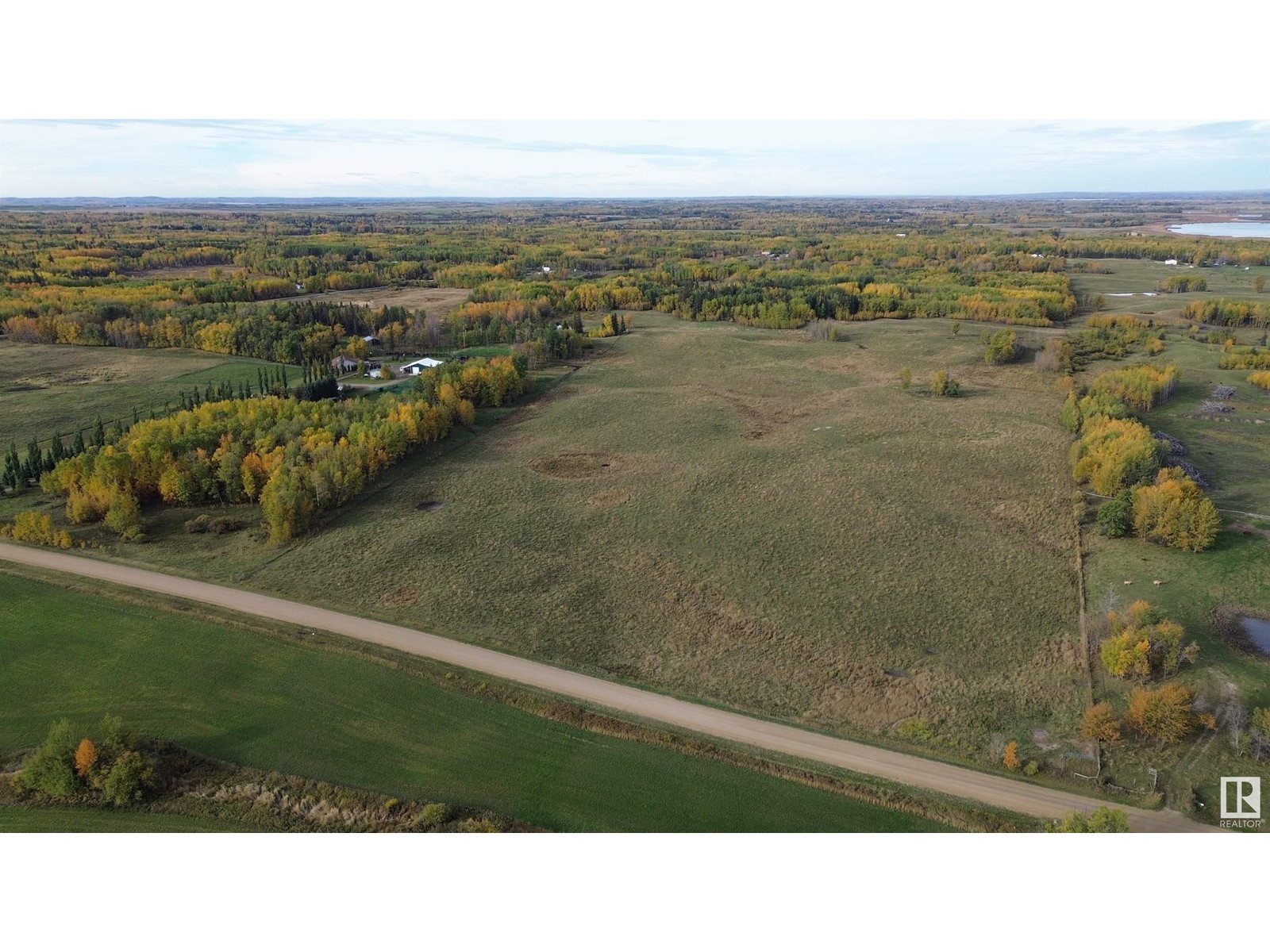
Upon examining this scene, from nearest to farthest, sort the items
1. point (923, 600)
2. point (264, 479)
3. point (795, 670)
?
1. point (795, 670)
2. point (923, 600)
3. point (264, 479)

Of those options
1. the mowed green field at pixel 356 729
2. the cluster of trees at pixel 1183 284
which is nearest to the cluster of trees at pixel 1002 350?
the cluster of trees at pixel 1183 284

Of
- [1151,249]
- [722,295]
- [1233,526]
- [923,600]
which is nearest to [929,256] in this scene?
[1151,249]

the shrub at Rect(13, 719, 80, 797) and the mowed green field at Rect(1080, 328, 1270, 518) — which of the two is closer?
the shrub at Rect(13, 719, 80, 797)

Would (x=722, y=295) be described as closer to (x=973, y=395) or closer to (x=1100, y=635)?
(x=973, y=395)

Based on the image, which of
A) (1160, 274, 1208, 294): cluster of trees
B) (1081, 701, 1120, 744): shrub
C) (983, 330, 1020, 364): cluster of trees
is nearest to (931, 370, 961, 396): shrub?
(983, 330, 1020, 364): cluster of trees

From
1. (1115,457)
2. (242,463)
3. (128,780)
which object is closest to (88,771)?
(128,780)

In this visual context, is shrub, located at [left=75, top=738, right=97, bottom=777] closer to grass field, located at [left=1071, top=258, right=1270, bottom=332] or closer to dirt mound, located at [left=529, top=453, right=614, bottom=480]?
dirt mound, located at [left=529, top=453, right=614, bottom=480]
